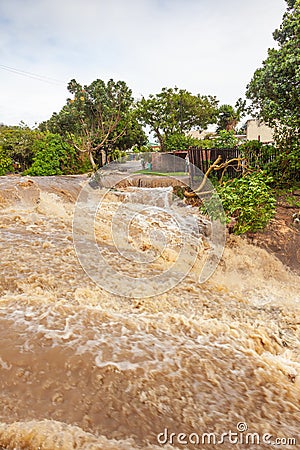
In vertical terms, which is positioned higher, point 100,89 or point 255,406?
point 100,89

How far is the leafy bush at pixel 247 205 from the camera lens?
5984mm

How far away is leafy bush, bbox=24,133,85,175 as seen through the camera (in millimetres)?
14055

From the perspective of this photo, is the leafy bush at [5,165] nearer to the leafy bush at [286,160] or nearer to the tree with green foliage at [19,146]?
the tree with green foliage at [19,146]

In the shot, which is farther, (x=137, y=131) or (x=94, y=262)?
(x=137, y=131)

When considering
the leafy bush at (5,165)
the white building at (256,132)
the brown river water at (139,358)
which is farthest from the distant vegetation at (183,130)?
the brown river water at (139,358)

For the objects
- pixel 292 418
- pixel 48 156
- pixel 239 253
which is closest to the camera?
pixel 292 418

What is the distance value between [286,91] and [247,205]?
2.70m

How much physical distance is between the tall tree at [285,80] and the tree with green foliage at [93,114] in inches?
357

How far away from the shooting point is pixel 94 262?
4109 millimetres

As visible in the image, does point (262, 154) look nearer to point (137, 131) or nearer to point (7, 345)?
point (7, 345)

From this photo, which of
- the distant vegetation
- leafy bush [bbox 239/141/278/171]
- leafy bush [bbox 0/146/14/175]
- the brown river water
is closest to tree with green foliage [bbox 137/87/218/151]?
the distant vegetation

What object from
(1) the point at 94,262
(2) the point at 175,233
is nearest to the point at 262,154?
(2) the point at 175,233

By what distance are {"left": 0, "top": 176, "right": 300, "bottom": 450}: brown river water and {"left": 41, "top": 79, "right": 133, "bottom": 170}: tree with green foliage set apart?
38.3ft

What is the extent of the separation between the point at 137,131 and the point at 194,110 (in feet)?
24.3
